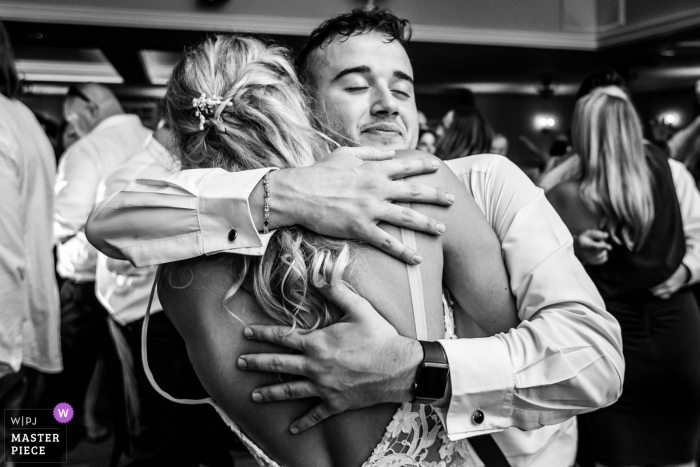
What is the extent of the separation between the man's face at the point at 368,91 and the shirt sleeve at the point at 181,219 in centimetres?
30

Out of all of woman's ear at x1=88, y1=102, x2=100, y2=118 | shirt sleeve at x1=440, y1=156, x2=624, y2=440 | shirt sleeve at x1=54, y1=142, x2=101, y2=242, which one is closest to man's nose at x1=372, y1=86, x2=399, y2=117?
shirt sleeve at x1=440, y1=156, x2=624, y2=440

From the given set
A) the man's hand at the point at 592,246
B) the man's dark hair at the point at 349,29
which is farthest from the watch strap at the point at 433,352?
the man's hand at the point at 592,246

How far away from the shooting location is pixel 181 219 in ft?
3.48

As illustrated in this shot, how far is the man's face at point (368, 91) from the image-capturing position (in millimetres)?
1278

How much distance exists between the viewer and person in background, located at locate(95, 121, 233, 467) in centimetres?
231

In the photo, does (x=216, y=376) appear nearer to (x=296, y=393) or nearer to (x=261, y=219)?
(x=296, y=393)

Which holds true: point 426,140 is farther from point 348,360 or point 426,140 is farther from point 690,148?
point 348,360

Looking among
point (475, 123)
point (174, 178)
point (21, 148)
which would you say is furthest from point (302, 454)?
point (475, 123)

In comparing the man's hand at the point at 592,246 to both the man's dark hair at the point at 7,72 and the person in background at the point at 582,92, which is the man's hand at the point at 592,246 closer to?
the person in background at the point at 582,92

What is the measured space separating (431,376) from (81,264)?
A: 2112mm

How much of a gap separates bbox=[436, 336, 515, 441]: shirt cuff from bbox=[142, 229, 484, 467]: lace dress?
6 centimetres

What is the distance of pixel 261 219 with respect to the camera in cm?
103

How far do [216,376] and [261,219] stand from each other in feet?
0.90

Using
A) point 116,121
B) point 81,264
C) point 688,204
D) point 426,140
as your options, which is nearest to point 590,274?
point 688,204
